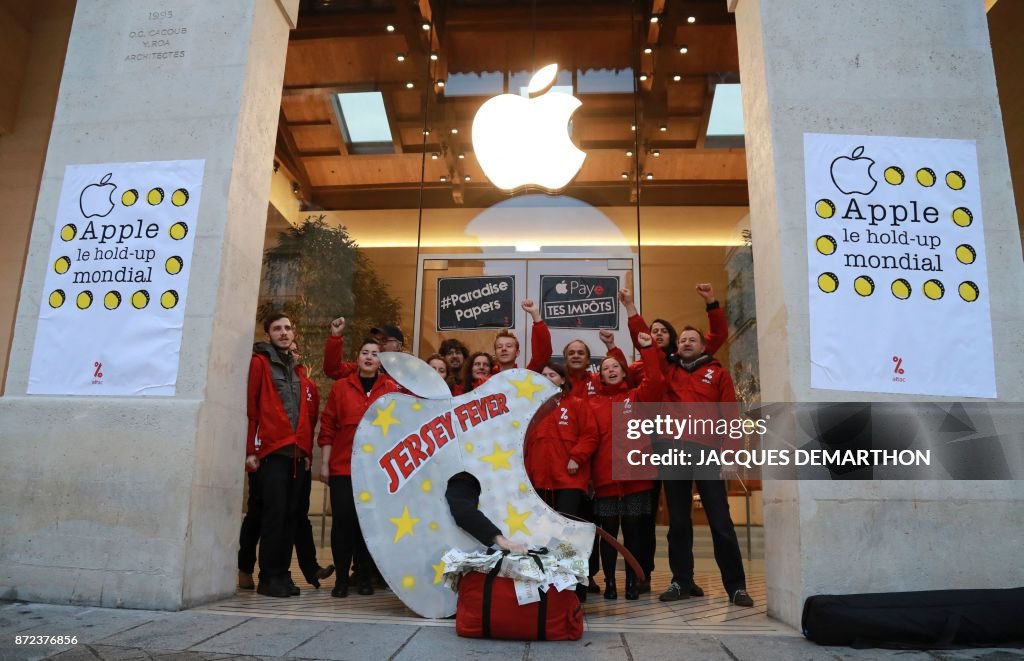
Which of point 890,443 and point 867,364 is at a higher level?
point 867,364

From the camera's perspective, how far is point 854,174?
4.11 m

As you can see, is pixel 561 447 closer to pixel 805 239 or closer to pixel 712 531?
pixel 712 531

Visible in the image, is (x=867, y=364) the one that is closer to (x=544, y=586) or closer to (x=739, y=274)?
(x=544, y=586)

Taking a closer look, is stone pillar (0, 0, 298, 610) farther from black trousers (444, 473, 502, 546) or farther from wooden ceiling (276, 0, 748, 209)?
wooden ceiling (276, 0, 748, 209)

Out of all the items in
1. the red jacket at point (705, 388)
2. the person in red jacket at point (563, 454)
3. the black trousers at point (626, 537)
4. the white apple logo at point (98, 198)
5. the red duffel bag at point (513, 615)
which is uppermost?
the white apple logo at point (98, 198)

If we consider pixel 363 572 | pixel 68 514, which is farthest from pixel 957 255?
pixel 68 514

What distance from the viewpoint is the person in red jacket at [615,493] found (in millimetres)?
4602

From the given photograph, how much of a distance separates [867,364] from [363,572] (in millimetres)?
3206

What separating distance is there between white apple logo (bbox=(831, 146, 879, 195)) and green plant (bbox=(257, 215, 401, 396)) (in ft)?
14.7

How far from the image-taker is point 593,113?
7.84m

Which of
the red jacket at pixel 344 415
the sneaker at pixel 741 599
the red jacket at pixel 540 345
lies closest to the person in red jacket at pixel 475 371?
the red jacket at pixel 540 345

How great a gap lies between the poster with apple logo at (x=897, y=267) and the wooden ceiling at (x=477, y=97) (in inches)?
130

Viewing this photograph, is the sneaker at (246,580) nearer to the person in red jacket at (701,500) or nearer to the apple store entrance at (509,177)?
the apple store entrance at (509,177)

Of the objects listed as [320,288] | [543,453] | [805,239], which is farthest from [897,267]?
[320,288]
